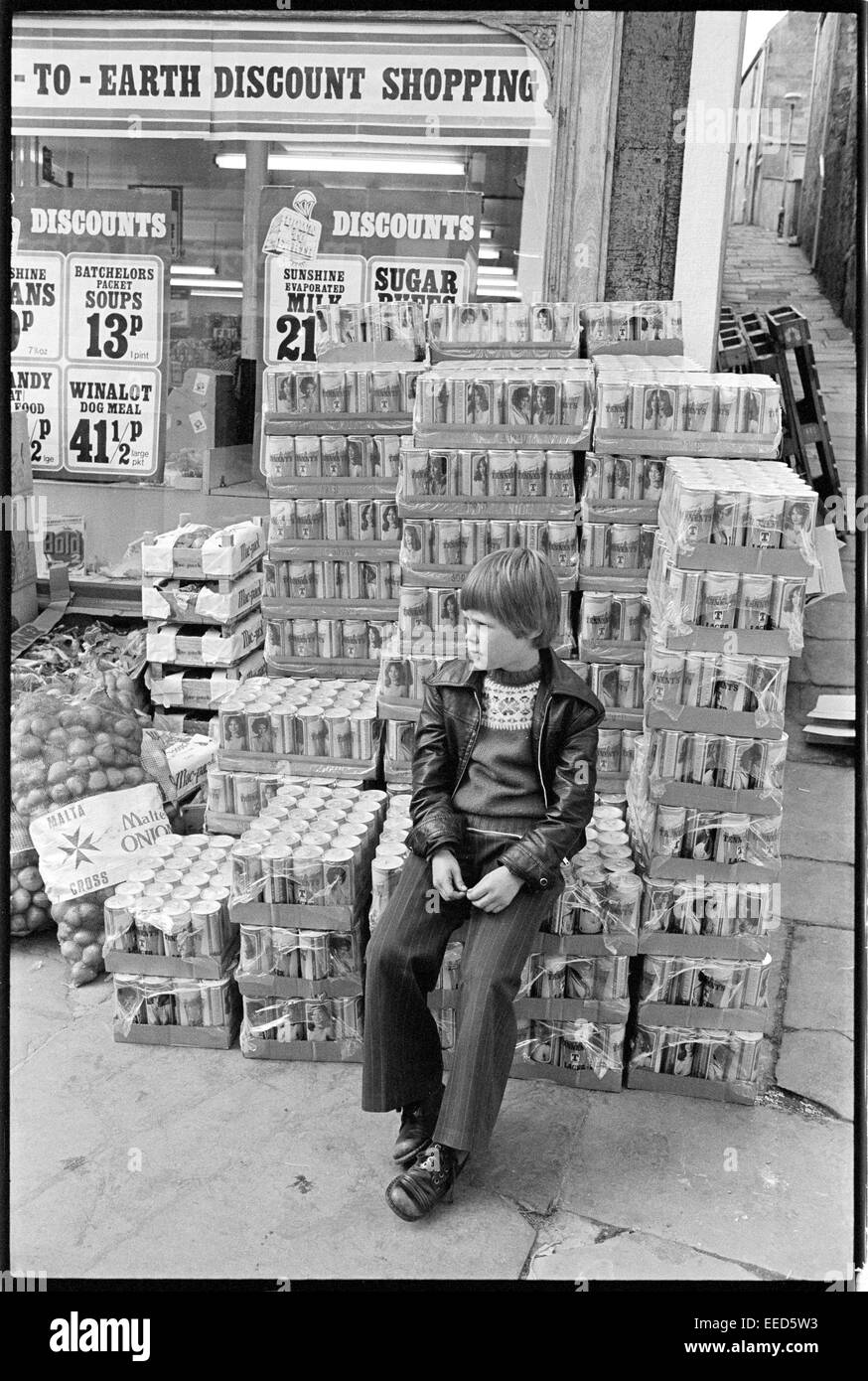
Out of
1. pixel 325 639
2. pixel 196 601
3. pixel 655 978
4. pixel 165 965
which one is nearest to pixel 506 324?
pixel 325 639

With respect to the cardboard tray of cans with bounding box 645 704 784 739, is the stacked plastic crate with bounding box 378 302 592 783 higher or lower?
higher

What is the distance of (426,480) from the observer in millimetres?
4465

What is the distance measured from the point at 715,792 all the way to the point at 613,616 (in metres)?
1.01

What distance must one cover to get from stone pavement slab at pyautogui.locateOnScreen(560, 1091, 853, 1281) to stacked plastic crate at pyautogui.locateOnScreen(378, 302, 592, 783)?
1.59 metres

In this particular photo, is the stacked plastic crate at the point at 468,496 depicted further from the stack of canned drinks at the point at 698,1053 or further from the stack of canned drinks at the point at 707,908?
the stack of canned drinks at the point at 698,1053

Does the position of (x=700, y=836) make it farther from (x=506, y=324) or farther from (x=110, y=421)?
(x=110, y=421)

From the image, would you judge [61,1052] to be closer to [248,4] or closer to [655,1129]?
[655,1129]

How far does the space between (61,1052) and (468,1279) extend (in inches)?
63.7

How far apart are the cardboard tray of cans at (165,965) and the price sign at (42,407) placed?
4.21 meters

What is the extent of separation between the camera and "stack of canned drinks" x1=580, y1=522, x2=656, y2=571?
4.43 m

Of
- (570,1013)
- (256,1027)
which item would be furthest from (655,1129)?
(256,1027)

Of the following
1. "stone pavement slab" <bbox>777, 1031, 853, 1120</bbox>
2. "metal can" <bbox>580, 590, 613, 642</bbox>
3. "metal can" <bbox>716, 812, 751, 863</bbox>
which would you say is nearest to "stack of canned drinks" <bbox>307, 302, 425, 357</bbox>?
"metal can" <bbox>580, 590, 613, 642</bbox>

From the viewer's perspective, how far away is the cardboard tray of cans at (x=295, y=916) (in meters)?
3.73

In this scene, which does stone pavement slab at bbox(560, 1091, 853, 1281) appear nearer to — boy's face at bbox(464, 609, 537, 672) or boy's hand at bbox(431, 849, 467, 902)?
boy's hand at bbox(431, 849, 467, 902)
